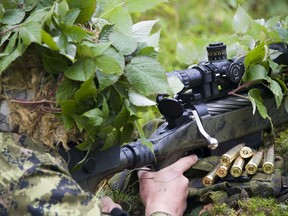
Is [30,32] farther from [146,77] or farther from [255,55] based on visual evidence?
[255,55]

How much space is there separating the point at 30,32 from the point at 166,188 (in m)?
1.15

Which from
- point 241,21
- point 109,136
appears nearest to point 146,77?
point 109,136

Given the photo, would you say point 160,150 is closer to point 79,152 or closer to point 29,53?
point 79,152

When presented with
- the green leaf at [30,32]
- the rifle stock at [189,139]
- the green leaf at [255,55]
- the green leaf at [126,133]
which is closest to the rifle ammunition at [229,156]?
the rifle stock at [189,139]

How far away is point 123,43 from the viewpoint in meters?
2.98

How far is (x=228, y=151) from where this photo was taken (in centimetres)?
363

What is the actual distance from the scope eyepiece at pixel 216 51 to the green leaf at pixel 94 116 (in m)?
1.12

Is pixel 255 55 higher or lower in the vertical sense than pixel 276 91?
higher

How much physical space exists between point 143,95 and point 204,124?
75 centimetres

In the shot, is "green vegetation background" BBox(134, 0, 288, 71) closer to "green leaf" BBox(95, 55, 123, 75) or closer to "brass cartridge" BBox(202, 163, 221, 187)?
"brass cartridge" BBox(202, 163, 221, 187)

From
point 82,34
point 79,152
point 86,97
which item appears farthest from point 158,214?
point 82,34

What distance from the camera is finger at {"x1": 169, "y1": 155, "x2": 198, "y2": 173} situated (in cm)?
353

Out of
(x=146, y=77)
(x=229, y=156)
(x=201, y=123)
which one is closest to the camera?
(x=146, y=77)

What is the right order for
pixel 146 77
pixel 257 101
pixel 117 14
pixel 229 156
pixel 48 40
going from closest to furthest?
pixel 48 40
pixel 146 77
pixel 117 14
pixel 229 156
pixel 257 101
